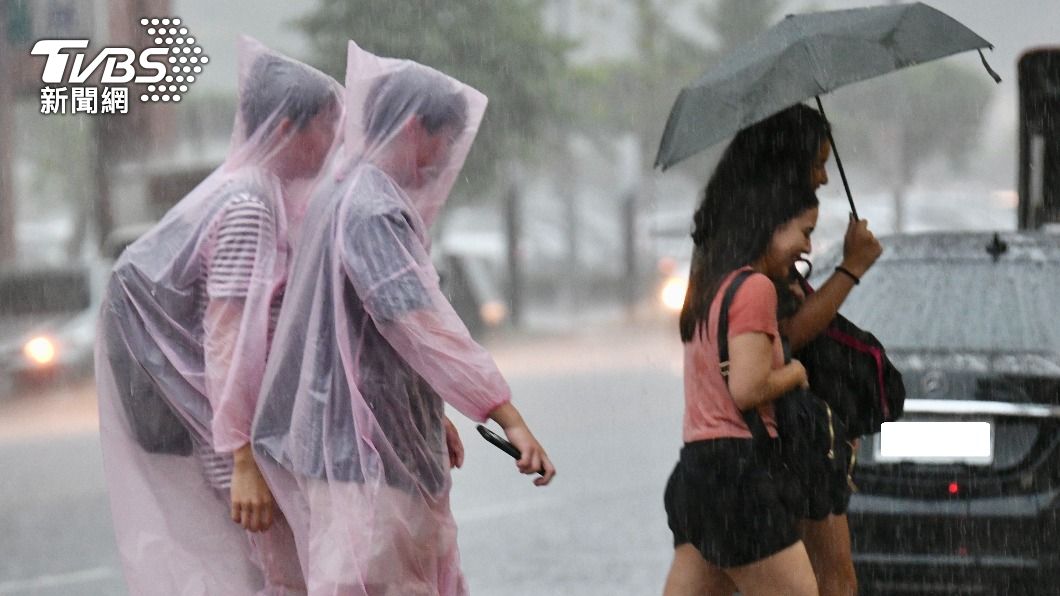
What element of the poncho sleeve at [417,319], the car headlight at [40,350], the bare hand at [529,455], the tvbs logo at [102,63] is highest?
the tvbs logo at [102,63]

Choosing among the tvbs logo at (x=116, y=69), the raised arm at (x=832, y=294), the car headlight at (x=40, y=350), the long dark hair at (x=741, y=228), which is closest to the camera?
the long dark hair at (x=741, y=228)

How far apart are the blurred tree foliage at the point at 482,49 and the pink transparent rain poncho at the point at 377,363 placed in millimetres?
21615

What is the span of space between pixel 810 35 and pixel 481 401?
1143 millimetres

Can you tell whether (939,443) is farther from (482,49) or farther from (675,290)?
(482,49)

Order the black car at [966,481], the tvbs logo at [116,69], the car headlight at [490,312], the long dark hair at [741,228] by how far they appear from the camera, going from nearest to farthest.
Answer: the long dark hair at [741,228] → the black car at [966,481] → the tvbs logo at [116,69] → the car headlight at [490,312]

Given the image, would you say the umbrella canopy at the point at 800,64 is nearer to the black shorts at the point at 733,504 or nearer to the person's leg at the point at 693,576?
the black shorts at the point at 733,504

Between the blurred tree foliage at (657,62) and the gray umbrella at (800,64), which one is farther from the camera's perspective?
the blurred tree foliage at (657,62)

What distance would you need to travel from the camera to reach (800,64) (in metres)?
4.24

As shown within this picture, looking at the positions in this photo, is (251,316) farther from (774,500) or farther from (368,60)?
(774,500)

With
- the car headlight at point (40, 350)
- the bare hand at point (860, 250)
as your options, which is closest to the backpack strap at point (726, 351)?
the bare hand at point (860, 250)

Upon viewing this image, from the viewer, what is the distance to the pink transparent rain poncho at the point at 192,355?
443 centimetres

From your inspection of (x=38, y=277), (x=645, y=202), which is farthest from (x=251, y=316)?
(x=645, y=202)

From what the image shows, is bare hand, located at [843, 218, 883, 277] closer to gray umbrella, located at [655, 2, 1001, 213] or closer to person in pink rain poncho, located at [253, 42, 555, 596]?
gray umbrella, located at [655, 2, 1001, 213]

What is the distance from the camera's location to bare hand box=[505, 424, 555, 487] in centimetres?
393
